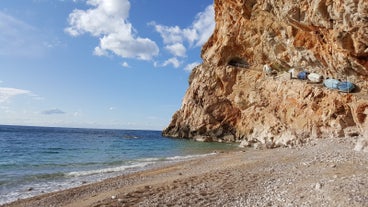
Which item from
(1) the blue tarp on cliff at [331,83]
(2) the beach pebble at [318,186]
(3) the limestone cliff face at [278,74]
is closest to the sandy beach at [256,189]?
(2) the beach pebble at [318,186]

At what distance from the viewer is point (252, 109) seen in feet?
174

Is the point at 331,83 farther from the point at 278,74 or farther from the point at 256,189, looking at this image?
the point at 256,189

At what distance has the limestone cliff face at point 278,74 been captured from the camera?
27.4 m

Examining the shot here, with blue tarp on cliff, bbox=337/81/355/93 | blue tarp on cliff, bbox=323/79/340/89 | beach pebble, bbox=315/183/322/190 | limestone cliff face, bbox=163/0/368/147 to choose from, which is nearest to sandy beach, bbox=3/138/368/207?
beach pebble, bbox=315/183/322/190

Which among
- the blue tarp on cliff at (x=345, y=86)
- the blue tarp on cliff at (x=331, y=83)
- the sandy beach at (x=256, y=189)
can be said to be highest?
the blue tarp on cliff at (x=331, y=83)

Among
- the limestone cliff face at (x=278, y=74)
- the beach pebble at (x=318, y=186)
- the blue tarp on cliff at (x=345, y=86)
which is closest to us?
the beach pebble at (x=318, y=186)

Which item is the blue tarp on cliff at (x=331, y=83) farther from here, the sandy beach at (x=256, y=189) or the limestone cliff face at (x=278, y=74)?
the sandy beach at (x=256, y=189)

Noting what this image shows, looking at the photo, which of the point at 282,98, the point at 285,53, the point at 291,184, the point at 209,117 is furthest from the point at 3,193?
the point at 209,117

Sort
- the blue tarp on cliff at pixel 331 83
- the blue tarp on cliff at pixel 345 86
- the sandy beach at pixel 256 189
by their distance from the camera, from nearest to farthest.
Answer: the sandy beach at pixel 256 189
the blue tarp on cliff at pixel 345 86
the blue tarp on cliff at pixel 331 83

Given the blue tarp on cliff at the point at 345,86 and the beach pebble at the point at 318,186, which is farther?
the blue tarp on cliff at the point at 345,86

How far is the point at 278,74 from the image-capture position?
47938 millimetres

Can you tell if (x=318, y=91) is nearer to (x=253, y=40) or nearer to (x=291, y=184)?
(x=253, y=40)

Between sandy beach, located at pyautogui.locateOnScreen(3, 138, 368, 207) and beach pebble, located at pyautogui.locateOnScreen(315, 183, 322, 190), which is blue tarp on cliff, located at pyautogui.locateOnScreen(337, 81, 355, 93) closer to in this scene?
sandy beach, located at pyautogui.locateOnScreen(3, 138, 368, 207)

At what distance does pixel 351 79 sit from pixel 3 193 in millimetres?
30461
